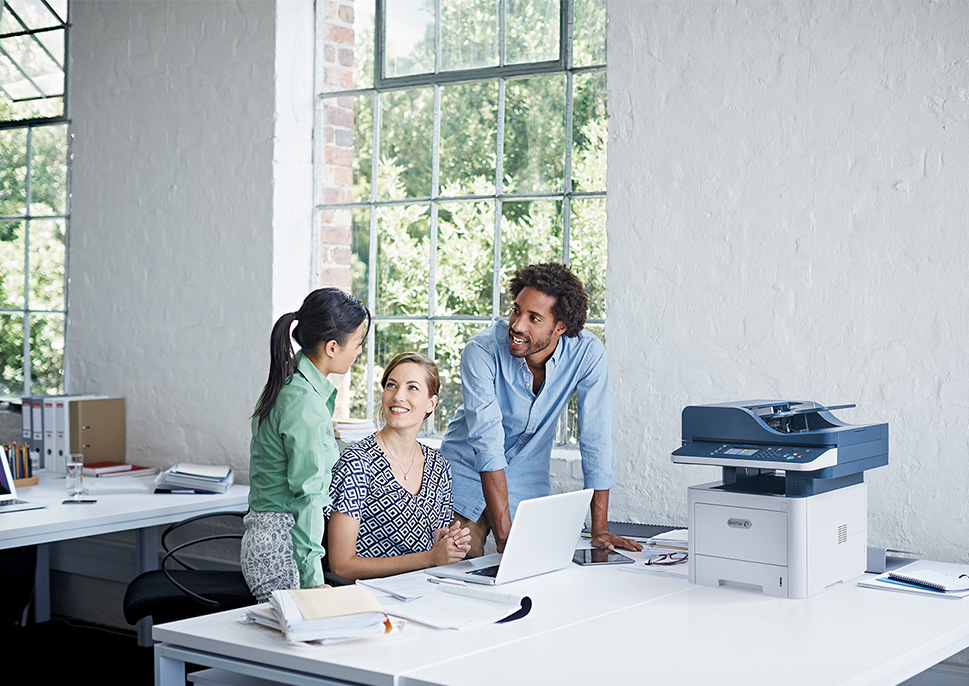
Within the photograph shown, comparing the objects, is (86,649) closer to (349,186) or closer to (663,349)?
(349,186)

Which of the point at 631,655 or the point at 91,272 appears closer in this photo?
the point at 631,655

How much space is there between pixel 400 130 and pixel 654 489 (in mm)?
1972

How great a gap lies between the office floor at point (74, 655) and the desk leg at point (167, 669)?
6.96 feet

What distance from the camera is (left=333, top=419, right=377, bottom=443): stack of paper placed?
4.48 m

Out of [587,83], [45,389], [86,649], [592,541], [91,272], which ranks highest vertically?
[587,83]

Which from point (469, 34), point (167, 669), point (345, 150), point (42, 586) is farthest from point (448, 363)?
point (167, 669)

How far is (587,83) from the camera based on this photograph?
4219 mm

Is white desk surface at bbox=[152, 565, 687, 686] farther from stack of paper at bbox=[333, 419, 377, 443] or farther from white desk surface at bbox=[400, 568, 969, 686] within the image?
stack of paper at bbox=[333, 419, 377, 443]

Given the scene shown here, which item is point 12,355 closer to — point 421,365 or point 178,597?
point 178,597

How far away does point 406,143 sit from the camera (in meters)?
4.68

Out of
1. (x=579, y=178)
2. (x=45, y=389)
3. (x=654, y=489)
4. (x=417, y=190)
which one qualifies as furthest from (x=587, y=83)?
(x=45, y=389)

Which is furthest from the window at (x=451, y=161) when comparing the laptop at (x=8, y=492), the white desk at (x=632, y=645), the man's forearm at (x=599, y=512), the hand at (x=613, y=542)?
the white desk at (x=632, y=645)

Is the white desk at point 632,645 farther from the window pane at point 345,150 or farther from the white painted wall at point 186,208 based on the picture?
the window pane at point 345,150

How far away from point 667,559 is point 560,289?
2.90 feet
